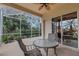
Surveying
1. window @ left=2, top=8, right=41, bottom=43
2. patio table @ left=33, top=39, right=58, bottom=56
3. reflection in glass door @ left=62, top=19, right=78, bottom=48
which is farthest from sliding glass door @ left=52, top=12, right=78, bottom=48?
window @ left=2, top=8, right=41, bottom=43

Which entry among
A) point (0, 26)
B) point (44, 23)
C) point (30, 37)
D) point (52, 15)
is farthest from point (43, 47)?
point (0, 26)

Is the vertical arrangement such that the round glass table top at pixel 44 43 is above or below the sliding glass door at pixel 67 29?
below

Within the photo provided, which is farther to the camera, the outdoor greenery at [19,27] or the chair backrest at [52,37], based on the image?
the chair backrest at [52,37]

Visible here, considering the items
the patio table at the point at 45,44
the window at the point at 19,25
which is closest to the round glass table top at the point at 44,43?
the patio table at the point at 45,44

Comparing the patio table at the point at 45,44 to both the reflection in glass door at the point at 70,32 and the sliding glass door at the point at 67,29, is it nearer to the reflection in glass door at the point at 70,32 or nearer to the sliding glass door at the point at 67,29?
the sliding glass door at the point at 67,29

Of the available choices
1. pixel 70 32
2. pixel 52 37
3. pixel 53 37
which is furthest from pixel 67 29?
pixel 52 37

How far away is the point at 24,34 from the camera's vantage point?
389 centimetres

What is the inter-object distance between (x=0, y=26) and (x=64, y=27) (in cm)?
221

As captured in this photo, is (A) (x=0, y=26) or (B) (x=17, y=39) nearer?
(A) (x=0, y=26)

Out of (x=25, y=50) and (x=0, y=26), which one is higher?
(x=0, y=26)

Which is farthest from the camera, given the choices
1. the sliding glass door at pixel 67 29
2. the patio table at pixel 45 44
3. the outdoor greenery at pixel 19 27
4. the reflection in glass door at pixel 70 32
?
the reflection in glass door at pixel 70 32

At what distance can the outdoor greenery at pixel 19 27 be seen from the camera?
376 cm

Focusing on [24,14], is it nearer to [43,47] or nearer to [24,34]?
[24,34]

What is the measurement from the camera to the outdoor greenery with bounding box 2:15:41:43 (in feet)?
12.3
